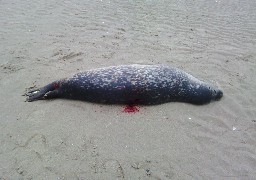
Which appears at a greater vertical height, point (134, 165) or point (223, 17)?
point (223, 17)

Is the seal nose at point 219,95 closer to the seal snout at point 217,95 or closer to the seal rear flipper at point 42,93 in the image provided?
the seal snout at point 217,95

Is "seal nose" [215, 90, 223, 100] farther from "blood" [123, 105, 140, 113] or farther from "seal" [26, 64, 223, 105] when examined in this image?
"blood" [123, 105, 140, 113]

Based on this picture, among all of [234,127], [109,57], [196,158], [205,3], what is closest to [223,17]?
[205,3]

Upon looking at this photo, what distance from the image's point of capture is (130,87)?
420 centimetres

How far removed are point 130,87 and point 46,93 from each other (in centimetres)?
130

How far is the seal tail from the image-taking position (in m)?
4.43

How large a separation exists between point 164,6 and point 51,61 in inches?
179

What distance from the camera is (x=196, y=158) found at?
3.61m

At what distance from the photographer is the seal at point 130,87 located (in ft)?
13.9

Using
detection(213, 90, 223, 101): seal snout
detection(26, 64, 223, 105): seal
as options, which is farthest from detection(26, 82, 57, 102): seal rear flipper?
detection(213, 90, 223, 101): seal snout

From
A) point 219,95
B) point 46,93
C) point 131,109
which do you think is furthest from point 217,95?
point 46,93

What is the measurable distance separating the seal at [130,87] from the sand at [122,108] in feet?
0.42

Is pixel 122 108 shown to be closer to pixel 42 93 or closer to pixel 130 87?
pixel 130 87

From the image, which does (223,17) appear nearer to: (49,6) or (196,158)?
(49,6)
